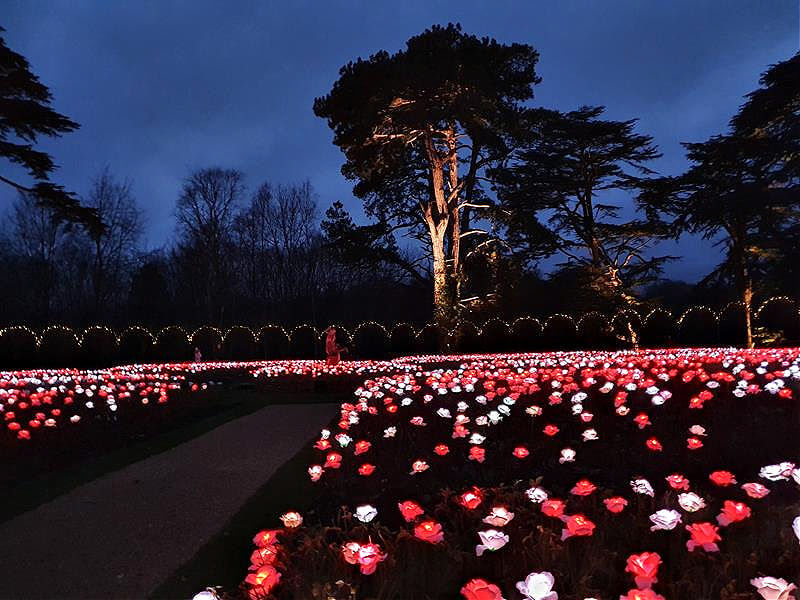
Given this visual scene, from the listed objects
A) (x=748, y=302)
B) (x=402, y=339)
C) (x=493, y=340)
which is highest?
(x=748, y=302)

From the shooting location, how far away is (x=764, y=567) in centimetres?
268

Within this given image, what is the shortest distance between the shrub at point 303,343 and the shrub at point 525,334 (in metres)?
8.50

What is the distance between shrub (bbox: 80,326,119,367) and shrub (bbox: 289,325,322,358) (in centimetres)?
705

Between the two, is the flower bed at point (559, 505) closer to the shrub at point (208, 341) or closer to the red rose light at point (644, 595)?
the red rose light at point (644, 595)

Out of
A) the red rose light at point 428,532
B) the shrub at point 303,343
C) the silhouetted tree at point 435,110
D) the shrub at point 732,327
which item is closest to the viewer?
the red rose light at point 428,532

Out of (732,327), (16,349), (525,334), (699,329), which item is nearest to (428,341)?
(525,334)

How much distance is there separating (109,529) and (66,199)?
12.9 m

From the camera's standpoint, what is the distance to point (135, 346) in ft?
84.2

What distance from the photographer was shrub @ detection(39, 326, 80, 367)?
74.5 ft

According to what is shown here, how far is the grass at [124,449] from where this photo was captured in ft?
19.1

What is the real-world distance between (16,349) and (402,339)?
49.3ft

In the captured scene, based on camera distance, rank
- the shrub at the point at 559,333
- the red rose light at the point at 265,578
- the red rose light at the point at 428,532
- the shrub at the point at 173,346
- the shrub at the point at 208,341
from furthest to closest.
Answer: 1. the shrub at the point at 173,346
2. the shrub at the point at 208,341
3. the shrub at the point at 559,333
4. the red rose light at the point at 428,532
5. the red rose light at the point at 265,578

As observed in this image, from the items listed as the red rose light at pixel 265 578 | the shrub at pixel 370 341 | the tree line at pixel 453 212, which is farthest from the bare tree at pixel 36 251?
the red rose light at pixel 265 578

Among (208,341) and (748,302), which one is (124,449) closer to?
(208,341)
